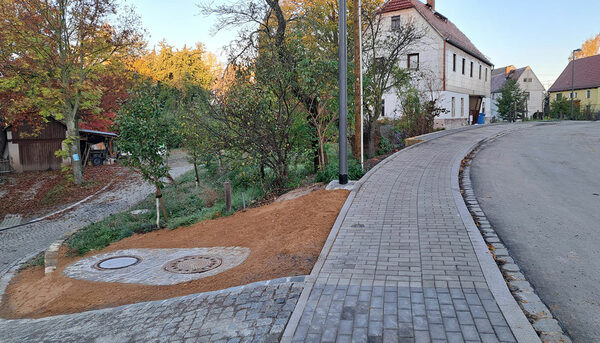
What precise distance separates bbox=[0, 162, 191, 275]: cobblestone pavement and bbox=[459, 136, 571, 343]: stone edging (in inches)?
419

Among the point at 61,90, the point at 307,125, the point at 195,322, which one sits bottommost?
the point at 195,322

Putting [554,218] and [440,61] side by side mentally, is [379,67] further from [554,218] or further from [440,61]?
[554,218]

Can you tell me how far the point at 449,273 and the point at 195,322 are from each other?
3014 mm

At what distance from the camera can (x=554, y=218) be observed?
7.35 metres

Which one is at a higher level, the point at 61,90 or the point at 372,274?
the point at 61,90

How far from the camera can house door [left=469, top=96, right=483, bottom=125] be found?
3665 centimetres

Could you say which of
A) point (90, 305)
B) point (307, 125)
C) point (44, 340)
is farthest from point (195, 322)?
point (307, 125)

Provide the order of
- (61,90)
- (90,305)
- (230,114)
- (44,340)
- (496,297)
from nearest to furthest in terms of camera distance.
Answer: (496,297), (44,340), (90,305), (230,114), (61,90)

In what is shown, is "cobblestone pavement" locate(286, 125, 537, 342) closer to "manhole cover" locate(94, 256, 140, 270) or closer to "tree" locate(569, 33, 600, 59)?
"manhole cover" locate(94, 256, 140, 270)

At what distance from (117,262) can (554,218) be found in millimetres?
8515

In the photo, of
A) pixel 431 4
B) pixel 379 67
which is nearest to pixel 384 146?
pixel 379 67

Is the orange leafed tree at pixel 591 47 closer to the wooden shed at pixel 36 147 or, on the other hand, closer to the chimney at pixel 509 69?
the chimney at pixel 509 69

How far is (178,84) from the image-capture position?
43438mm

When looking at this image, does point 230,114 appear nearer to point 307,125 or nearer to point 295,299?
point 307,125
